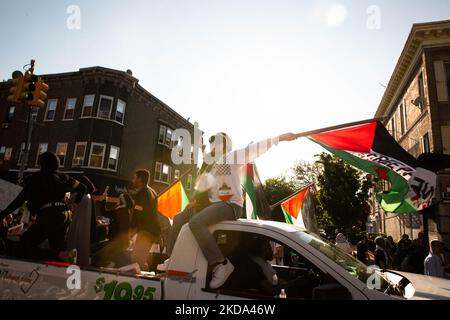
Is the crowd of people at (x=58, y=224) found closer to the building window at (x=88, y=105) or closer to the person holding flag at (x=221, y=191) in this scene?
the person holding flag at (x=221, y=191)

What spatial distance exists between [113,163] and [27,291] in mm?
22475

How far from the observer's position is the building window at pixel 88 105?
24073 mm

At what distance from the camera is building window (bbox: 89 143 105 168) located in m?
22.9

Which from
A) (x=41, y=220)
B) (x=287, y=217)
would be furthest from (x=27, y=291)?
(x=287, y=217)

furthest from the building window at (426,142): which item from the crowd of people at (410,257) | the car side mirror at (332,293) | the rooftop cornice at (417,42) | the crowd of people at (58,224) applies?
the crowd of people at (58,224)

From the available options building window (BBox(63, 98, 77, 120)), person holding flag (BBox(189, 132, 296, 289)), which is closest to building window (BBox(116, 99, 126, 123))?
building window (BBox(63, 98, 77, 120))

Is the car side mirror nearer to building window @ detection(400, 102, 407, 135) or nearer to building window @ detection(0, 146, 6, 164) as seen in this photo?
building window @ detection(400, 102, 407, 135)

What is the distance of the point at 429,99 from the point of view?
16.8 m

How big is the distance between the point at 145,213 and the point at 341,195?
818 inches

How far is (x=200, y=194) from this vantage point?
361cm

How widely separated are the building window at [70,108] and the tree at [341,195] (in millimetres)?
21616
